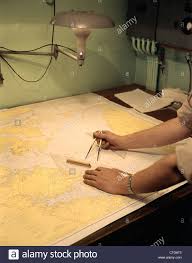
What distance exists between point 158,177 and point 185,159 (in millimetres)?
128

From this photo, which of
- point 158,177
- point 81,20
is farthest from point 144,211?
point 81,20

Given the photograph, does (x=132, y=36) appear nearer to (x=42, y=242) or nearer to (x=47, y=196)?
(x=47, y=196)

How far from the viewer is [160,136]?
1384 millimetres

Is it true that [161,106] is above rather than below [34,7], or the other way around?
below

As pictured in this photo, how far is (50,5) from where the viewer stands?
174 centimetres

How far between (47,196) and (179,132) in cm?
60

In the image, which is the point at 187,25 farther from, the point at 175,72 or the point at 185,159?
the point at 185,159

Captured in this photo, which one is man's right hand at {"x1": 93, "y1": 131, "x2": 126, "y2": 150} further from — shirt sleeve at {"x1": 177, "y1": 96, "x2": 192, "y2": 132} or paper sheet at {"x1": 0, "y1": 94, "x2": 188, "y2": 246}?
shirt sleeve at {"x1": 177, "y1": 96, "x2": 192, "y2": 132}

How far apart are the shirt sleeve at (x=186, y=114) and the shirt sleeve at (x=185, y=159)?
14.7 inches

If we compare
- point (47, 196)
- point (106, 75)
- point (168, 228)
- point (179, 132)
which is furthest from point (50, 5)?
point (168, 228)

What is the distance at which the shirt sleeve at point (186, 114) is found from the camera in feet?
4.22

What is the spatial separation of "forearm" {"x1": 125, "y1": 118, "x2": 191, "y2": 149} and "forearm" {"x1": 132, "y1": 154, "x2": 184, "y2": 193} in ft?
1.08

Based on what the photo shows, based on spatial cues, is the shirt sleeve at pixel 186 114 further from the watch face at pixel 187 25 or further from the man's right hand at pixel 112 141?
the watch face at pixel 187 25
